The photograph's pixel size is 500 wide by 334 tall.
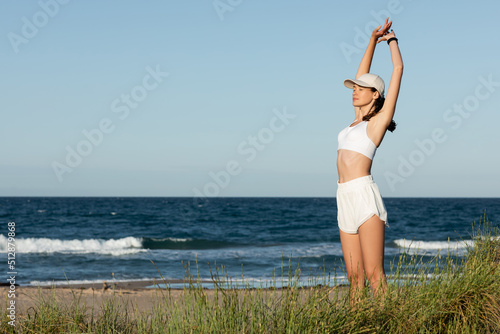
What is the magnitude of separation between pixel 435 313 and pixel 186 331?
6.02ft

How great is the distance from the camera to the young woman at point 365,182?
3.64 metres

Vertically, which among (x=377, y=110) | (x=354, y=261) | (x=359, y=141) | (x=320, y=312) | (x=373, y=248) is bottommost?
(x=320, y=312)

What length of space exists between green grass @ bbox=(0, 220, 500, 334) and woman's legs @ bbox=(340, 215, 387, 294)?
11cm

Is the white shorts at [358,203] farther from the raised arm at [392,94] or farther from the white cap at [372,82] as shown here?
the white cap at [372,82]

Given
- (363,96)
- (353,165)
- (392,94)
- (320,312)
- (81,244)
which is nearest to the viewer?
(320,312)

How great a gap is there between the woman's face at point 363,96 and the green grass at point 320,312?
1.21 metres

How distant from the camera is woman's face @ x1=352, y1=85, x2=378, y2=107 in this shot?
383cm

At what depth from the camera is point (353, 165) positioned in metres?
3.73

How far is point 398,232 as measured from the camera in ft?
106

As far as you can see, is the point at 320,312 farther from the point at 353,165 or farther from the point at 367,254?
the point at 353,165

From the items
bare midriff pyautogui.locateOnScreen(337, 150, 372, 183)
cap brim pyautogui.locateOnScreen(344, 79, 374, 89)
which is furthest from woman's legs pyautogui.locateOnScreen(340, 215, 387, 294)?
cap brim pyautogui.locateOnScreen(344, 79, 374, 89)

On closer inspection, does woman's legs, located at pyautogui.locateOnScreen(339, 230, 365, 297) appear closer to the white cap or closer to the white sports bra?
the white sports bra

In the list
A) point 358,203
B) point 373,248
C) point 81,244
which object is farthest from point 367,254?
point 81,244

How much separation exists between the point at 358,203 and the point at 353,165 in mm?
280
